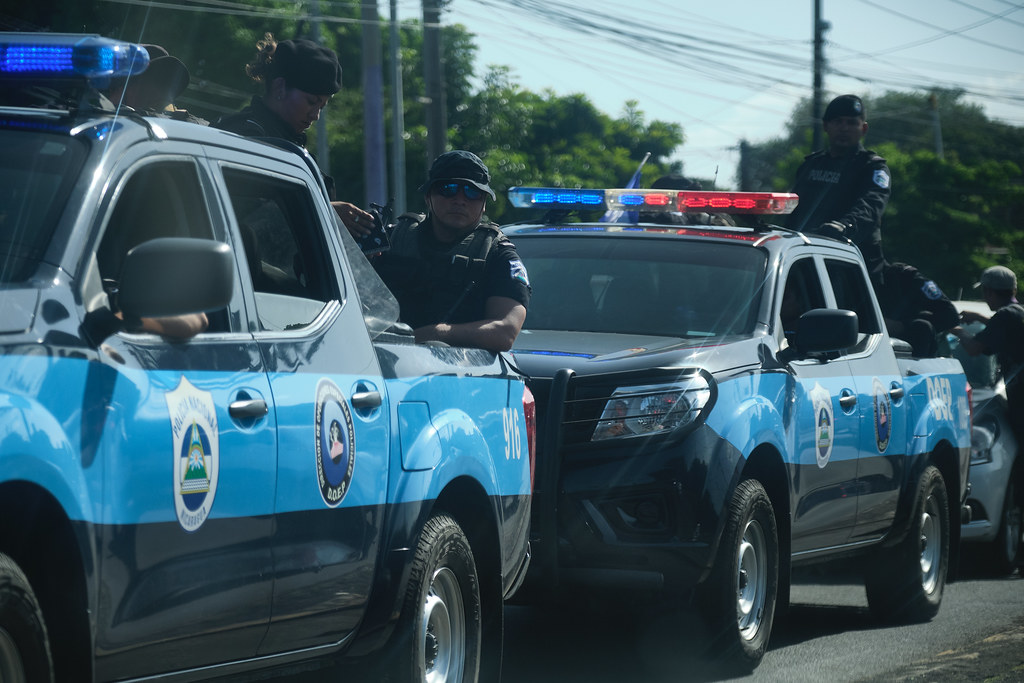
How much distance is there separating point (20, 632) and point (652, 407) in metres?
3.78

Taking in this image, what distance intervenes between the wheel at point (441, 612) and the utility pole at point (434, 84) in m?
13.5

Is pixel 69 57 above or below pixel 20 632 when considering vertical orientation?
above

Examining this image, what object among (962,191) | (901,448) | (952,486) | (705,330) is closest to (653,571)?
(705,330)

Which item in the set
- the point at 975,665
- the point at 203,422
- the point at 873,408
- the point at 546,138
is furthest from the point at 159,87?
the point at 546,138

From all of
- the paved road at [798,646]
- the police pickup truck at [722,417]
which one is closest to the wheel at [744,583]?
the police pickup truck at [722,417]

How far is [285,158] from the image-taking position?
450 centimetres

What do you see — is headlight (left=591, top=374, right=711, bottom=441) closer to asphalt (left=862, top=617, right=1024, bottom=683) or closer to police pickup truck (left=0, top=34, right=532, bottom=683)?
police pickup truck (left=0, top=34, right=532, bottom=683)

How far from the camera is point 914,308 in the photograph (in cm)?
990

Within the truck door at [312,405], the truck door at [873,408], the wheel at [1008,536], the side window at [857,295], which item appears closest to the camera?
the truck door at [312,405]

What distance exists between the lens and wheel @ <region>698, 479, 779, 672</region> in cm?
640

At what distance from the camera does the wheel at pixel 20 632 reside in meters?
2.91

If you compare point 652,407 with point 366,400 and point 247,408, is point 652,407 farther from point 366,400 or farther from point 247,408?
point 247,408

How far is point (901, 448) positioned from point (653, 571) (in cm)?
300

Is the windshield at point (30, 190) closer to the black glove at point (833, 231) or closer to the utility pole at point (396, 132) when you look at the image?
the black glove at point (833, 231)
